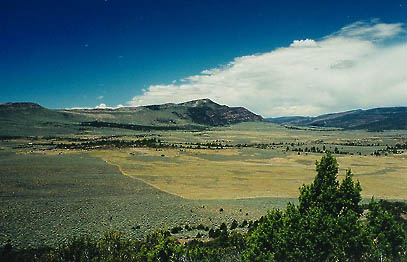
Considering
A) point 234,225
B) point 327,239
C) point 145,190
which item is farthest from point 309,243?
point 145,190

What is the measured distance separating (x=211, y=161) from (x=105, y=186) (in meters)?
51.3

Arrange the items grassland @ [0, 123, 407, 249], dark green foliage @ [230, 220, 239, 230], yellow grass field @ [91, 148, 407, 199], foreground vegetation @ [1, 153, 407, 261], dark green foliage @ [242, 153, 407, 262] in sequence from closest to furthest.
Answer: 1. dark green foliage @ [242, 153, 407, 262]
2. foreground vegetation @ [1, 153, 407, 261]
3. dark green foliage @ [230, 220, 239, 230]
4. grassland @ [0, 123, 407, 249]
5. yellow grass field @ [91, 148, 407, 199]

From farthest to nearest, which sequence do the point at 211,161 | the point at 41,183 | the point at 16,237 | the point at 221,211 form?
the point at 211,161 → the point at 41,183 → the point at 221,211 → the point at 16,237

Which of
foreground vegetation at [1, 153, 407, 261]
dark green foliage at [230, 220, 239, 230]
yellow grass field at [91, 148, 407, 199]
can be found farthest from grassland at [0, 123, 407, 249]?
foreground vegetation at [1, 153, 407, 261]

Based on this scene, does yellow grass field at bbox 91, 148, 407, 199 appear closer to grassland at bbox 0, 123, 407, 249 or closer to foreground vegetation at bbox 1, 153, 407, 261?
grassland at bbox 0, 123, 407, 249

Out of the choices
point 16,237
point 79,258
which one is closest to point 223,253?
point 79,258

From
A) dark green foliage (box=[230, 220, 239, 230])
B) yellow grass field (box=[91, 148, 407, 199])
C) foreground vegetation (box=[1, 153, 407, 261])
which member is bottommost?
dark green foliage (box=[230, 220, 239, 230])

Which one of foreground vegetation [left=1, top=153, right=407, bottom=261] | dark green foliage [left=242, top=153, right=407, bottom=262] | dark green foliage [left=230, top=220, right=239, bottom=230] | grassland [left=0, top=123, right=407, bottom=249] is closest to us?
dark green foliage [left=242, top=153, right=407, bottom=262]

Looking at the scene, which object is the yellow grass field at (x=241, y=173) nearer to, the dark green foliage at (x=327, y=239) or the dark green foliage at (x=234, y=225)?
the dark green foliage at (x=234, y=225)

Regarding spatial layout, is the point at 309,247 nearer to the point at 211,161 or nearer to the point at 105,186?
the point at 105,186

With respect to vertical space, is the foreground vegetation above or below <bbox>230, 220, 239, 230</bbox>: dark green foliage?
above

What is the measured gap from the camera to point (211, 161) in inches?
4500

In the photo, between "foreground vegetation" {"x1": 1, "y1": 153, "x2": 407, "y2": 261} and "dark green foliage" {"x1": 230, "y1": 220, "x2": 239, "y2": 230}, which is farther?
"dark green foliage" {"x1": 230, "y1": 220, "x2": 239, "y2": 230}

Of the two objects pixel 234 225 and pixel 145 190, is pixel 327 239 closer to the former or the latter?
pixel 234 225
